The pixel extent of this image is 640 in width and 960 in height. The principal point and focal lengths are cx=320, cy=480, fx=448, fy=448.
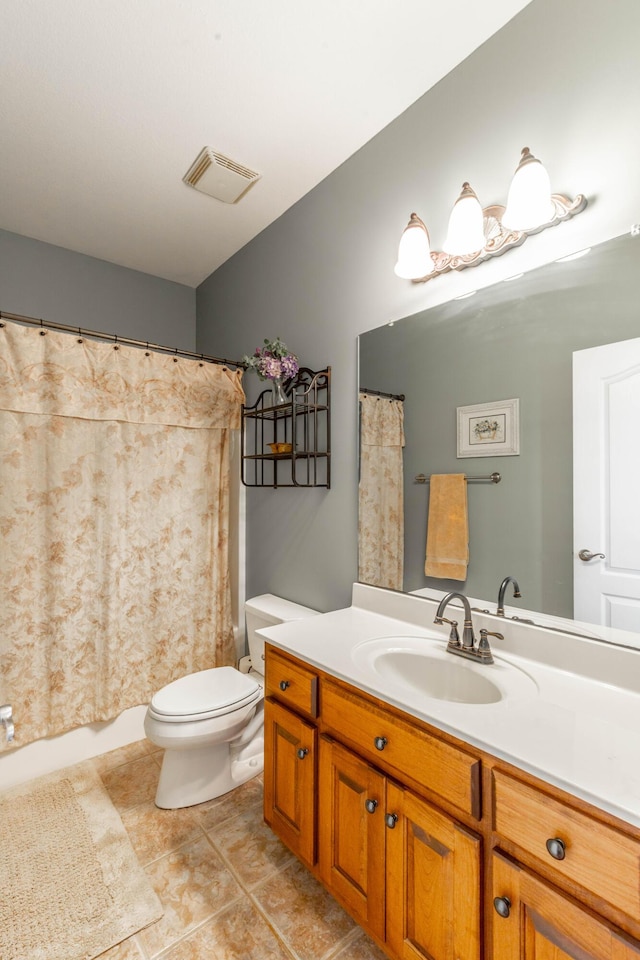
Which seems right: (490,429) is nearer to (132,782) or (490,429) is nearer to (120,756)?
(132,782)

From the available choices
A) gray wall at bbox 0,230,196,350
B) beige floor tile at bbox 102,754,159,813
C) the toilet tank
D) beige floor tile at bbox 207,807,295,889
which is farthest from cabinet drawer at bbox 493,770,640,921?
gray wall at bbox 0,230,196,350

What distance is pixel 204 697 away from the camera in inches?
69.2

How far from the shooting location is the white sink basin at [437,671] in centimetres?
115

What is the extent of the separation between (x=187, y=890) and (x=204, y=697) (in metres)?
0.56

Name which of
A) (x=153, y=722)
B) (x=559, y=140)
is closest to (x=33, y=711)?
(x=153, y=722)

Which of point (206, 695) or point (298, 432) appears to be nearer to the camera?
point (206, 695)

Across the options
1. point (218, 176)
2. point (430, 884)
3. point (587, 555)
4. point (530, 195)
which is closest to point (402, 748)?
point (430, 884)

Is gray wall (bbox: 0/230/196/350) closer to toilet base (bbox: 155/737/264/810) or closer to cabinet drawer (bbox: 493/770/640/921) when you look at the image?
toilet base (bbox: 155/737/264/810)

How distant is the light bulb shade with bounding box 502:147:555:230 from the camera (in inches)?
47.3

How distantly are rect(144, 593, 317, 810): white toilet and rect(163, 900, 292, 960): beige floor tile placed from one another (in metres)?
0.51

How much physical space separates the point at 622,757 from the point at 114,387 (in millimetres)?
2250

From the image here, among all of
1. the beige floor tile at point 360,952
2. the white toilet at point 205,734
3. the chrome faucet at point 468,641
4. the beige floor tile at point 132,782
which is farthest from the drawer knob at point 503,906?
the beige floor tile at point 132,782

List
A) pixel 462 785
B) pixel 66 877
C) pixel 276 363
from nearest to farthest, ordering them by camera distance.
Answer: pixel 462 785 → pixel 66 877 → pixel 276 363

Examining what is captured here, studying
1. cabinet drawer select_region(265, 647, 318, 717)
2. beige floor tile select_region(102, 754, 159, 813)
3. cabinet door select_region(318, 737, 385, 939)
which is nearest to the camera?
cabinet door select_region(318, 737, 385, 939)
